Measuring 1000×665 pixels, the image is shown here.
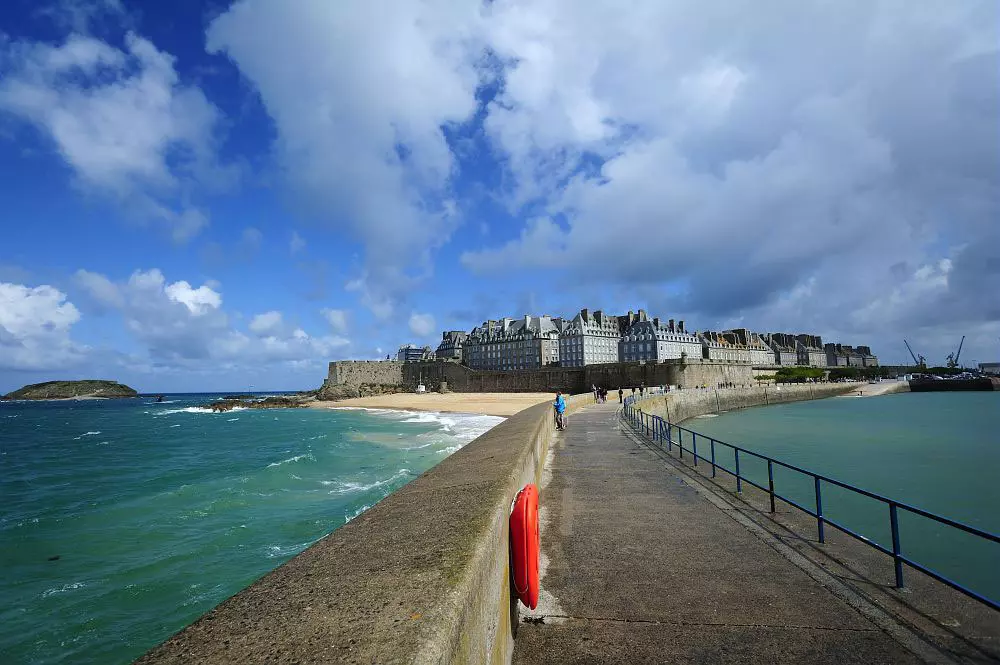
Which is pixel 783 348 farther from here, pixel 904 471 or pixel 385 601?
pixel 385 601

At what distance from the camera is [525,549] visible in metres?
2.93

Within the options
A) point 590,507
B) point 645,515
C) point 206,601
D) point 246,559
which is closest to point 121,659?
point 206,601

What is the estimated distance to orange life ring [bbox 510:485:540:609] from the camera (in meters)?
2.94

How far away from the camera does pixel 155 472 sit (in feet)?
64.3

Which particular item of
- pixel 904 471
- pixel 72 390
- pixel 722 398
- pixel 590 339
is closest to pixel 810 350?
→ pixel 590 339

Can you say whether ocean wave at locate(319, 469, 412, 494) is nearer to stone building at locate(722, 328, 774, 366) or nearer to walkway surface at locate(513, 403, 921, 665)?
walkway surface at locate(513, 403, 921, 665)

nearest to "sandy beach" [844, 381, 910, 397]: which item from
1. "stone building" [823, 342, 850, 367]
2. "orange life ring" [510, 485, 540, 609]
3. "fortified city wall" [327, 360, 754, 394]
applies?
"fortified city wall" [327, 360, 754, 394]

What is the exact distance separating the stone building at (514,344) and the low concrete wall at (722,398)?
39.8 meters

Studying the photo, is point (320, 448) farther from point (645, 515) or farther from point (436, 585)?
point (436, 585)

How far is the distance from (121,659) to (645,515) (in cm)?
654

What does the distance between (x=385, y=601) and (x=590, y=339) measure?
89.4 metres

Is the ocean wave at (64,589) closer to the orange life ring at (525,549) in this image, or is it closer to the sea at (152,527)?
the sea at (152,527)

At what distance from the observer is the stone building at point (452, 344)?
11075cm

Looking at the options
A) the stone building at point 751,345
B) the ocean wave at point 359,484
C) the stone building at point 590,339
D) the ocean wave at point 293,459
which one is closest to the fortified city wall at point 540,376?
the stone building at point 590,339
